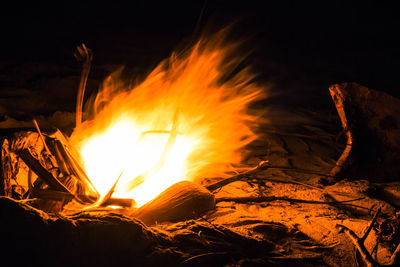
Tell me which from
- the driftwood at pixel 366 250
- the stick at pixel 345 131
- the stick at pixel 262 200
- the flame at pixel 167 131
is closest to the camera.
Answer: the driftwood at pixel 366 250

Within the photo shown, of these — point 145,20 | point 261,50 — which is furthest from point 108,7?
point 261,50

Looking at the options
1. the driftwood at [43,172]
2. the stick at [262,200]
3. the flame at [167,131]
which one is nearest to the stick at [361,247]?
the stick at [262,200]

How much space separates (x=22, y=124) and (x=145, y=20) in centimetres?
675

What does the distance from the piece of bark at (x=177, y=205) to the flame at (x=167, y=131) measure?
1.27 feet

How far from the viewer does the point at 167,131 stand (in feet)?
9.52

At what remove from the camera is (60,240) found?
1.43 meters

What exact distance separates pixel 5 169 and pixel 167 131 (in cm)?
135

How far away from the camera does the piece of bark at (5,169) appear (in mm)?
2096

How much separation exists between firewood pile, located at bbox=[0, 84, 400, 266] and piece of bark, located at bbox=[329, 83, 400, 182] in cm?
1

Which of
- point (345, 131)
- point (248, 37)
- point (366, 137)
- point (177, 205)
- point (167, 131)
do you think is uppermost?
point (248, 37)

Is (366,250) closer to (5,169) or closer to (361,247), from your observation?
(361,247)

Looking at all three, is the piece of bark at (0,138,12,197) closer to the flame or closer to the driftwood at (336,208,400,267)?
the flame

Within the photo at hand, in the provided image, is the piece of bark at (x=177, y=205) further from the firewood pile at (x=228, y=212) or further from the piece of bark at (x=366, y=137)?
the piece of bark at (x=366, y=137)

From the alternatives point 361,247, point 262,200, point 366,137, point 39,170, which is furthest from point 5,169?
point 366,137
